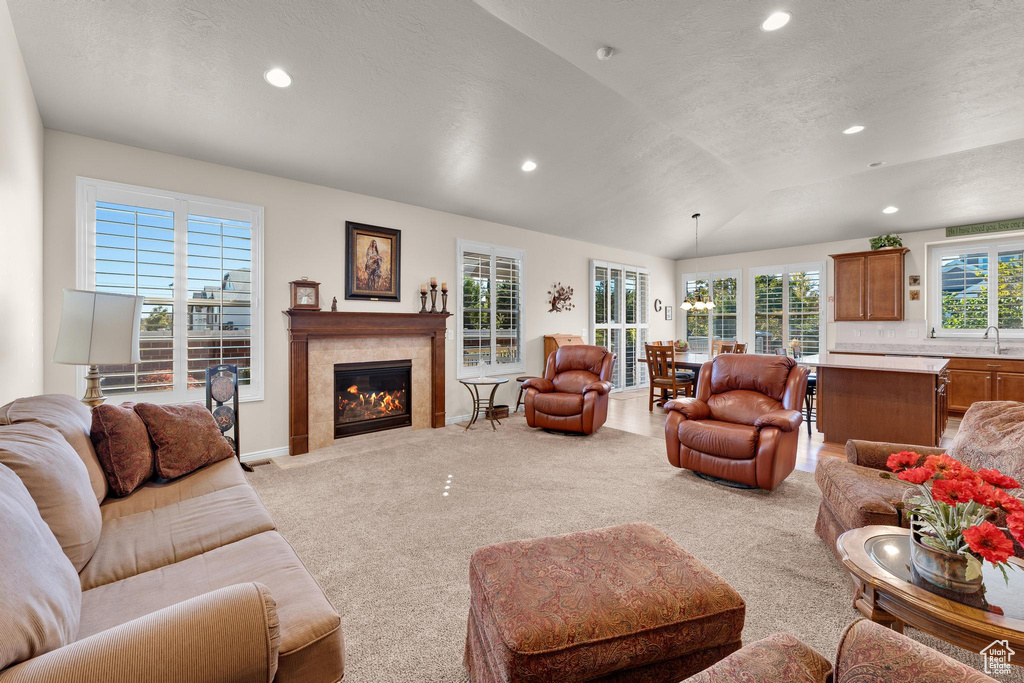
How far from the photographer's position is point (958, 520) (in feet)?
4.15

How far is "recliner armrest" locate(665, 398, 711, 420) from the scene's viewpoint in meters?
3.65

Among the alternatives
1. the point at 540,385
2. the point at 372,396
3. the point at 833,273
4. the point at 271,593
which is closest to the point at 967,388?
the point at 833,273

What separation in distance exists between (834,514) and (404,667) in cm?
217

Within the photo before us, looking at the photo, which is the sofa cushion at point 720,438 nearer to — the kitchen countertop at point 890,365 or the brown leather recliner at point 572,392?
the brown leather recliner at point 572,392

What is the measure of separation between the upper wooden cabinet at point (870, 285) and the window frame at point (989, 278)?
47 cm

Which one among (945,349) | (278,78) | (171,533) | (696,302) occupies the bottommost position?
(171,533)

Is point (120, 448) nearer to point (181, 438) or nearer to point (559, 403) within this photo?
point (181, 438)

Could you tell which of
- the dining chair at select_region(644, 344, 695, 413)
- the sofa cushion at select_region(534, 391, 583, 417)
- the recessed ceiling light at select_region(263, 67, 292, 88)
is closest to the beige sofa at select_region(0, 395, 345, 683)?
the recessed ceiling light at select_region(263, 67, 292, 88)

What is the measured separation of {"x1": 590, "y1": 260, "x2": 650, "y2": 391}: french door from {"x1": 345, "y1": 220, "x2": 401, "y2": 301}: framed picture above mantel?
365cm

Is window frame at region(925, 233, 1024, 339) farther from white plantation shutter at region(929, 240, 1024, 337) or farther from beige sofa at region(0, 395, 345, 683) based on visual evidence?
beige sofa at region(0, 395, 345, 683)

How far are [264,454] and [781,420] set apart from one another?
4492 millimetres

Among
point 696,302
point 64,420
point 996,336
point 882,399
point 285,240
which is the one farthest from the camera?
point 696,302

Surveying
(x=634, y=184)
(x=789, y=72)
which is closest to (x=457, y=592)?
(x=789, y=72)

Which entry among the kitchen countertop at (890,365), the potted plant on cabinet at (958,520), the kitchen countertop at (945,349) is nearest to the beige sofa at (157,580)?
the potted plant on cabinet at (958,520)
